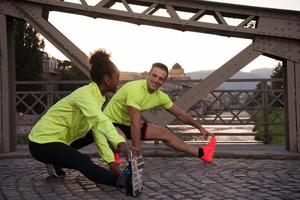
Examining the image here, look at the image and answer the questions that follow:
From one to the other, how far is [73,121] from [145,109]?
113 centimetres

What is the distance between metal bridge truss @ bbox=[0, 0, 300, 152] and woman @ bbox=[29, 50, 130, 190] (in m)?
2.99

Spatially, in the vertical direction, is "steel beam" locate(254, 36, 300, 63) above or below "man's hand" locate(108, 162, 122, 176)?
above

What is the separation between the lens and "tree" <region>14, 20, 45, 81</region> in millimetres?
39469

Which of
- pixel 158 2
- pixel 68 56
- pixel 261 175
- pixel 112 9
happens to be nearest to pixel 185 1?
pixel 158 2

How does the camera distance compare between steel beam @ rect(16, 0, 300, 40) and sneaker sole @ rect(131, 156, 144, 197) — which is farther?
steel beam @ rect(16, 0, 300, 40)

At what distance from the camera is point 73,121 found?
534 centimetres

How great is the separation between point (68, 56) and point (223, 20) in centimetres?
279

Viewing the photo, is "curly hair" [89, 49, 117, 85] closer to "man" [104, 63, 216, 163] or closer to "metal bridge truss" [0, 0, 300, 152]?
"man" [104, 63, 216, 163]

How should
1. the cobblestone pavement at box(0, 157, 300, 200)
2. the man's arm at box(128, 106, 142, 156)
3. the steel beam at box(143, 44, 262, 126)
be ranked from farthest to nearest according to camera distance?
the steel beam at box(143, 44, 262, 126)
the man's arm at box(128, 106, 142, 156)
the cobblestone pavement at box(0, 157, 300, 200)

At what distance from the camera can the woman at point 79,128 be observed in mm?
5031

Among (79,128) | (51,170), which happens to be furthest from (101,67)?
(51,170)

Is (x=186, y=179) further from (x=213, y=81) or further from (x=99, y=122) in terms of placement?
(x=213, y=81)

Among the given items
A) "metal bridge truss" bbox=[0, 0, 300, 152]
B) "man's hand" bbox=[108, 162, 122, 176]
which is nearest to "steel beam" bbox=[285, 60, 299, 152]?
"metal bridge truss" bbox=[0, 0, 300, 152]

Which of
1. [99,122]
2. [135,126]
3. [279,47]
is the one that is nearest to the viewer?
[99,122]
